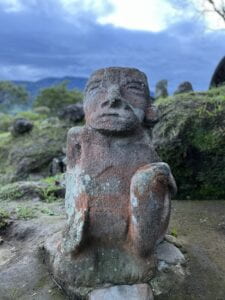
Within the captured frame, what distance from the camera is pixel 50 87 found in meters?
31.1

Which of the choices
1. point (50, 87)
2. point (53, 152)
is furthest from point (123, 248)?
point (50, 87)

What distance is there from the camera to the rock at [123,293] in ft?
9.98

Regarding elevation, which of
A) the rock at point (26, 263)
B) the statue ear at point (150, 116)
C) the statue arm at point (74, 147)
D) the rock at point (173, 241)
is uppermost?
the statue ear at point (150, 116)

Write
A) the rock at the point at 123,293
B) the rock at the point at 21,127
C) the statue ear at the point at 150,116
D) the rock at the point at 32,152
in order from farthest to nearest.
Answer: the rock at the point at 21,127 < the rock at the point at 32,152 < the statue ear at the point at 150,116 < the rock at the point at 123,293

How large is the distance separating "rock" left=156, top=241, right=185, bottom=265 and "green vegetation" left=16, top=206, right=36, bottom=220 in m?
1.81

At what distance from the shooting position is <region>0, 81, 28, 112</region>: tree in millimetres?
34531

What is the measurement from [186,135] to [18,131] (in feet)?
24.1

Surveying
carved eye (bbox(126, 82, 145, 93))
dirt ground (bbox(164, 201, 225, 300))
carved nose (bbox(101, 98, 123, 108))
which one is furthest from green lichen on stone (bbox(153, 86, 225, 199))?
carved nose (bbox(101, 98, 123, 108))

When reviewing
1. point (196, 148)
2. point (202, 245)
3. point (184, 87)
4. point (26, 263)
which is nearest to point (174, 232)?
point (202, 245)

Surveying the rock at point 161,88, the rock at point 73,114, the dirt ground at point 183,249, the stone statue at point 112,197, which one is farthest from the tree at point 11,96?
the stone statue at point 112,197

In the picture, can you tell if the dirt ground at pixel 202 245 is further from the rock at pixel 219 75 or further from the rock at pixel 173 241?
the rock at pixel 219 75

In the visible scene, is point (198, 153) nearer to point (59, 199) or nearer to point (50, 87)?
point (59, 199)

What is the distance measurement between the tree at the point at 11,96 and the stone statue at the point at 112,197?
32189mm

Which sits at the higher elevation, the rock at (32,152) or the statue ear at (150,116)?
the statue ear at (150,116)
